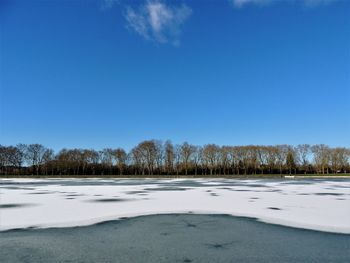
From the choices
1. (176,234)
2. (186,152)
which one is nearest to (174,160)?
(186,152)

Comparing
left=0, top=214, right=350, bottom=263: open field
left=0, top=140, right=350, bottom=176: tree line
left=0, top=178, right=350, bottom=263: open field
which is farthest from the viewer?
left=0, top=140, right=350, bottom=176: tree line

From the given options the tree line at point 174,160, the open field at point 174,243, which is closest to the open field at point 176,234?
the open field at point 174,243

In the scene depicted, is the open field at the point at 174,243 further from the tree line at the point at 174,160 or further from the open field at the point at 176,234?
the tree line at the point at 174,160

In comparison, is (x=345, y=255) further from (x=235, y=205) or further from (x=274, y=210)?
(x=235, y=205)

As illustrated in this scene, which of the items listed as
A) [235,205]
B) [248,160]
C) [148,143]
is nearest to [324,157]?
[248,160]

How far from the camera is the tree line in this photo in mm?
84125

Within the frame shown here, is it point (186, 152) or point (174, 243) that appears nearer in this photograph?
point (174, 243)

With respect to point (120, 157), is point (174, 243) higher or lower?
lower

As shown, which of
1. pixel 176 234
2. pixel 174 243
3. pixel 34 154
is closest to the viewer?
pixel 174 243

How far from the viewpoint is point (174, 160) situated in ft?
284

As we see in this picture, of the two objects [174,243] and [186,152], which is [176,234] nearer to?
[174,243]

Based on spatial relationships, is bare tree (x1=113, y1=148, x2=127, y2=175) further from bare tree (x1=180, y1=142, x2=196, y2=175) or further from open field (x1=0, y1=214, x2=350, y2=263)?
open field (x1=0, y1=214, x2=350, y2=263)

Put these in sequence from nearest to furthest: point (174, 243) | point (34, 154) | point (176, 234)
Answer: point (174, 243)
point (176, 234)
point (34, 154)

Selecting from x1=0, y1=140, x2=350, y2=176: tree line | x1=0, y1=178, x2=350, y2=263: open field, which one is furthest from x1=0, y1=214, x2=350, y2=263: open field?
x1=0, y1=140, x2=350, y2=176: tree line
